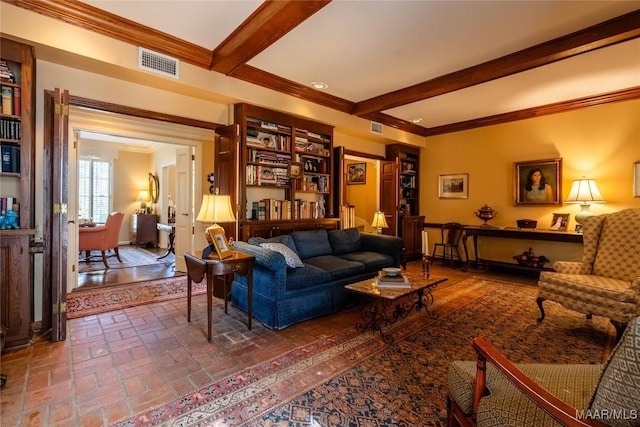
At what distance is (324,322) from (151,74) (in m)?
2.97

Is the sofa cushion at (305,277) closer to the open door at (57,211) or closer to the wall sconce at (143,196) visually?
the open door at (57,211)

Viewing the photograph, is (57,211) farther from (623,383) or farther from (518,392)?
(623,383)

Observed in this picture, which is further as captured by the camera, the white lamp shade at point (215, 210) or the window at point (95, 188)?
the window at point (95, 188)

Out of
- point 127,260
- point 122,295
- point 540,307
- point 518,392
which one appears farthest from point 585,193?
point 127,260

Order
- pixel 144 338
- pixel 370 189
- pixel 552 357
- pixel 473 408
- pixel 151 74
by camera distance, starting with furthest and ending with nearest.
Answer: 1. pixel 370 189
2. pixel 151 74
3. pixel 144 338
4. pixel 552 357
5. pixel 473 408

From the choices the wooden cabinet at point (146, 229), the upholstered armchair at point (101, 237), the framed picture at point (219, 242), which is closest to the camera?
the framed picture at point (219, 242)

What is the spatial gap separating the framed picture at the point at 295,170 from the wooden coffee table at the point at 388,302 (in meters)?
1.99

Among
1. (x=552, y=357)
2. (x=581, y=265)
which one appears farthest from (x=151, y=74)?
(x=581, y=265)

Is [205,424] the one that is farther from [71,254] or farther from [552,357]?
[71,254]

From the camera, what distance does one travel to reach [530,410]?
1085 millimetres

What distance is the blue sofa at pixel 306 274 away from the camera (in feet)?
9.34

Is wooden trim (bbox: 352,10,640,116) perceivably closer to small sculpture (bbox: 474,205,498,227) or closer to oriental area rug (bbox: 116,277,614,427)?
small sculpture (bbox: 474,205,498,227)

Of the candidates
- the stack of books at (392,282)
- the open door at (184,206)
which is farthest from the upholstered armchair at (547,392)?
the open door at (184,206)

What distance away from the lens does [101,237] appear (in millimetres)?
5285
